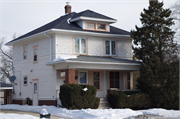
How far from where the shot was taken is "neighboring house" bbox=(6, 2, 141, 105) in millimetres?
22094

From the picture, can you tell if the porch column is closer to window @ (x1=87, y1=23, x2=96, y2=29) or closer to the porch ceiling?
the porch ceiling

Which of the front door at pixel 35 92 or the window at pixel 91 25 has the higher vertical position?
the window at pixel 91 25

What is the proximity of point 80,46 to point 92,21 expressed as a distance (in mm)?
2745

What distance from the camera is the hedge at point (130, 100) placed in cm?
2062

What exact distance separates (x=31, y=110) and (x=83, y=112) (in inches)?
218

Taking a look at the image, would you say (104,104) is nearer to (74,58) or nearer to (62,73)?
(62,73)

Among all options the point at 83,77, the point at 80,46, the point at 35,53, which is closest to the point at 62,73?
the point at 83,77

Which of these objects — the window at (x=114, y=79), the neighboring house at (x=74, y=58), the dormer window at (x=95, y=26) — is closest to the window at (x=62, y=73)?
the neighboring house at (x=74, y=58)

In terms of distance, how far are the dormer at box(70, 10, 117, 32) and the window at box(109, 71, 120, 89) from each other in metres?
3.92

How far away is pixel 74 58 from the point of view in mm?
20828

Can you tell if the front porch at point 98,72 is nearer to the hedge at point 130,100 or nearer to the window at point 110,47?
the window at point 110,47

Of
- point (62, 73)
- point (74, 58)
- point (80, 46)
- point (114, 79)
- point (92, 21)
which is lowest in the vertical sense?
point (114, 79)

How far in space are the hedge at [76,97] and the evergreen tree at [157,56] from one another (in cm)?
469

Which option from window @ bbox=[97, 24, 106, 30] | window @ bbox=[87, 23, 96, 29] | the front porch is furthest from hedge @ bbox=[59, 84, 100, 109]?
window @ bbox=[97, 24, 106, 30]
